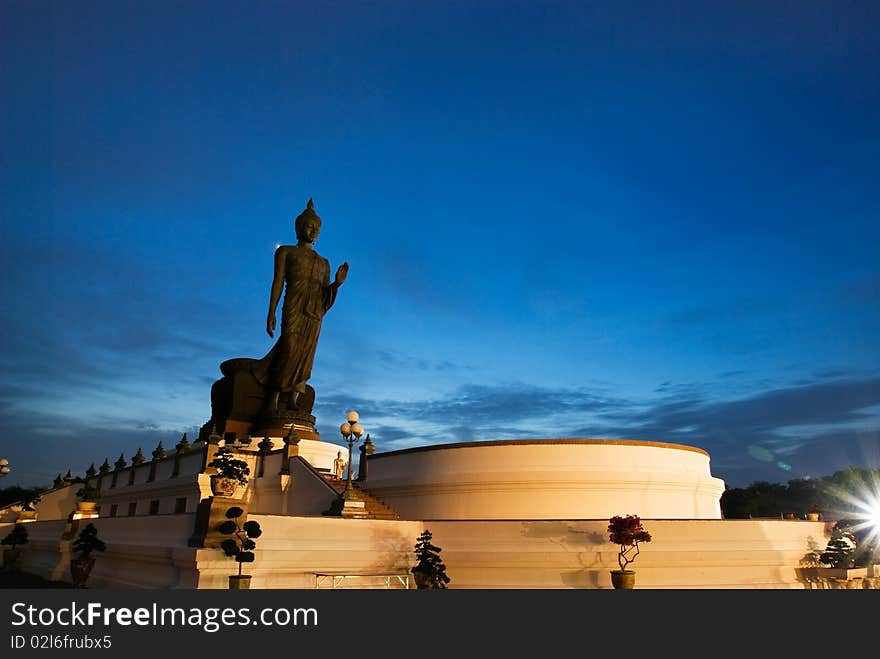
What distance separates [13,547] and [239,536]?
58.5 ft

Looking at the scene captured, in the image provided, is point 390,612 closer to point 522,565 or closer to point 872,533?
point 522,565

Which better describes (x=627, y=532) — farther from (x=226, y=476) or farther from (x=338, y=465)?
(x=338, y=465)

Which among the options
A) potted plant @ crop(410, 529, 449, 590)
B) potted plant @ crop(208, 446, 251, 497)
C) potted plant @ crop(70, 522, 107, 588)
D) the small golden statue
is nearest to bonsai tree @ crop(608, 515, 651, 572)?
potted plant @ crop(410, 529, 449, 590)

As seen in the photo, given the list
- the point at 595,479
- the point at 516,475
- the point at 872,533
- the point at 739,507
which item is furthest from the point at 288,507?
the point at 739,507

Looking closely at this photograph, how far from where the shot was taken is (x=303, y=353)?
2931 cm

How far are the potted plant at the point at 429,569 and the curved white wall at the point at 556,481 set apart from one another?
10.8ft

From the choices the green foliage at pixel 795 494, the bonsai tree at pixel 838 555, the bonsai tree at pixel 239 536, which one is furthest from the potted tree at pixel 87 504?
the green foliage at pixel 795 494

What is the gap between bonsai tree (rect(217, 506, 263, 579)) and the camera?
13320mm

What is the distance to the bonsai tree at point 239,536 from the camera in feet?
43.7

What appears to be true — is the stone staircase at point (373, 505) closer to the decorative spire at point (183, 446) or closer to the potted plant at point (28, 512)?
the decorative spire at point (183, 446)

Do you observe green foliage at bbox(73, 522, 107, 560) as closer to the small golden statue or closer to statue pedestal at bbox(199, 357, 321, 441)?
statue pedestal at bbox(199, 357, 321, 441)

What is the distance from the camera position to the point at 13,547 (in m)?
25.3

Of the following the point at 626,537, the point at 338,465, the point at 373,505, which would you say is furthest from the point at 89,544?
the point at 626,537

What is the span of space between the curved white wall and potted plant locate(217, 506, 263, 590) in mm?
6939
